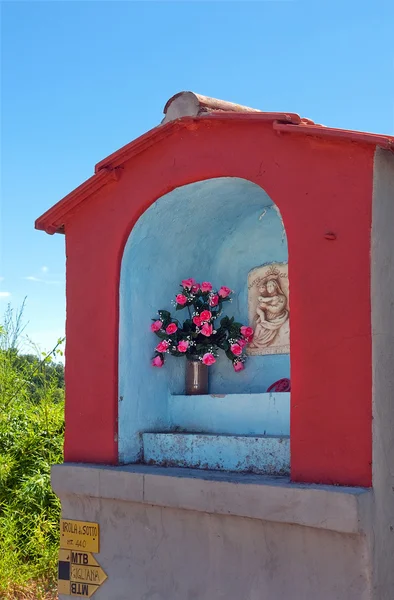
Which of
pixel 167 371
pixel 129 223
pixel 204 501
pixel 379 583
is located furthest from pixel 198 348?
pixel 379 583

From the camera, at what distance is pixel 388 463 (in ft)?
13.5

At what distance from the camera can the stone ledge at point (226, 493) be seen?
3.89 metres

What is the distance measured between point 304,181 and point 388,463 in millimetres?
1779

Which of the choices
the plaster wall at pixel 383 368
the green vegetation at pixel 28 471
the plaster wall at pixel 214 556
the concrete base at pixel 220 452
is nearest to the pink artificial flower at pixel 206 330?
the concrete base at pixel 220 452

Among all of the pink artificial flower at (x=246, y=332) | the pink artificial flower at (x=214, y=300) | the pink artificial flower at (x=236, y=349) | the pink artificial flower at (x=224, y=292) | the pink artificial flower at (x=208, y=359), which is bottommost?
the pink artificial flower at (x=208, y=359)

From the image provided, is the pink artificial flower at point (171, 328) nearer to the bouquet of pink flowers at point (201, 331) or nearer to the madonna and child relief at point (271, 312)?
the bouquet of pink flowers at point (201, 331)

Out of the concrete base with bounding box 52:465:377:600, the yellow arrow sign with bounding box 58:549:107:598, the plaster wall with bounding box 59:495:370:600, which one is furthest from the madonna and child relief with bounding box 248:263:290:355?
the yellow arrow sign with bounding box 58:549:107:598

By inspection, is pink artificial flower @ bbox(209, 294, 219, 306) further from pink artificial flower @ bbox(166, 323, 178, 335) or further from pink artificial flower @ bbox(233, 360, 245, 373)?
pink artificial flower @ bbox(233, 360, 245, 373)

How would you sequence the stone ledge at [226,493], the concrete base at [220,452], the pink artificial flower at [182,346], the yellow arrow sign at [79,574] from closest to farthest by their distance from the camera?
the stone ledge at [226,493] → the concrete base at [220,452] → the yellow arrow sign at [79,574] → the pink artificial flower at [182,346]

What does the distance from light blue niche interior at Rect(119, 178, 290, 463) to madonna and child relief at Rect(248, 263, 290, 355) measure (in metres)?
0.08

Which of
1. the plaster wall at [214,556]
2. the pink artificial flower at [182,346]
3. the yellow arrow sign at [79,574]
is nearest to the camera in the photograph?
the plaster wall at [214,556]

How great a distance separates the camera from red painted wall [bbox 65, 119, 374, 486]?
4098 mm

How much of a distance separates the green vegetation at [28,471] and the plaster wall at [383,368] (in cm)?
388

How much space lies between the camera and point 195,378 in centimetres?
588
